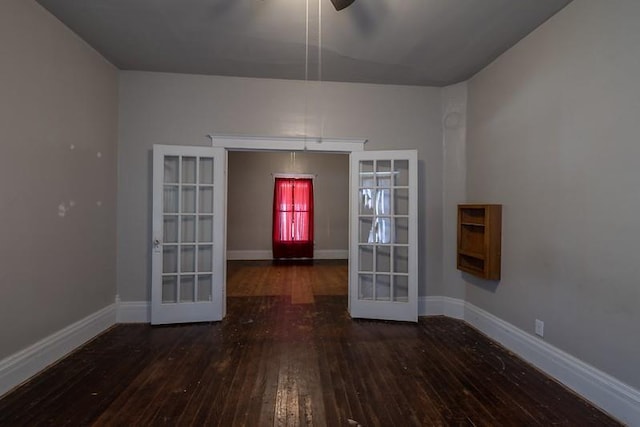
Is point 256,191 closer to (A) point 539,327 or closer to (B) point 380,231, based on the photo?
(B) point 380,231

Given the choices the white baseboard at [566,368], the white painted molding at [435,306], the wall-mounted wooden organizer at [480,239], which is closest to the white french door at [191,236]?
the white painted molding at [435,306]

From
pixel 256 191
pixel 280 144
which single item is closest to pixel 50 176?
pixel 280 144

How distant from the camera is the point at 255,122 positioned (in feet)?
11.3

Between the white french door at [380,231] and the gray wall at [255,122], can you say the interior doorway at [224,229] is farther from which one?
Result: the gray wall at [255,122]

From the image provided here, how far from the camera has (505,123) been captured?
2.86 metres

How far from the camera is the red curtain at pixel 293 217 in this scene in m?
7.59

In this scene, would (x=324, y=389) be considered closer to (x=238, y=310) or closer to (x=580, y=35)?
(x=238, y=310)

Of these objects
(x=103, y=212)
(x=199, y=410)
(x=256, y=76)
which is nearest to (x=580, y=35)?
(x=256, y=76)

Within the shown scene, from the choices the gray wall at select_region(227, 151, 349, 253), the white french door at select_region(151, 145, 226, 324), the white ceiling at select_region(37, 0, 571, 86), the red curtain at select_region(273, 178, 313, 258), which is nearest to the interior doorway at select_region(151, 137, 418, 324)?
the white french door at select_region(151, 145, 226, 324)

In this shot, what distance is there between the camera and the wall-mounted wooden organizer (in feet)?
9.44

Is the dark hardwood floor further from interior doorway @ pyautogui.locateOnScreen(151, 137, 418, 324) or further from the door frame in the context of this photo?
the door frame

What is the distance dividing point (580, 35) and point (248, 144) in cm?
300

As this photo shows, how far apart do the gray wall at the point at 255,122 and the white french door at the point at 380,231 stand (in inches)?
9.6

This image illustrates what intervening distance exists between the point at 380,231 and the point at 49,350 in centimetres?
322
